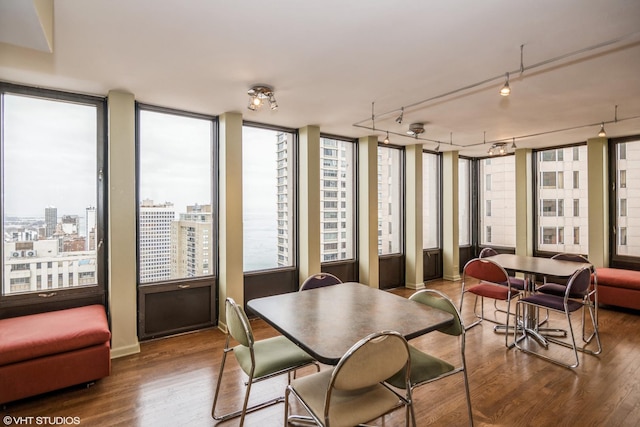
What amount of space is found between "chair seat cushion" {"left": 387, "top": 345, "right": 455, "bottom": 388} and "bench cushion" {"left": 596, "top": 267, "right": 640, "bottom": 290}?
4137 millimetres

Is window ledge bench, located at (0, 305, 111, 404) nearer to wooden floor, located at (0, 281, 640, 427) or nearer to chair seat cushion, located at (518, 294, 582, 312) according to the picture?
wooden floor, located at (0, 281, 640, 427)

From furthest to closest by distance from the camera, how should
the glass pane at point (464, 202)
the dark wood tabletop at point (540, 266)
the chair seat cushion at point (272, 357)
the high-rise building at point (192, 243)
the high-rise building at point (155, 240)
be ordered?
1. the glass pane at point (464, 202)
2. the high-rise building at point (192, 243)
3. the high-rise building at point (155, 240)
4. the dark wood tabletop at point (540, 266)
5. the chair seat cushion at point (272, 357)

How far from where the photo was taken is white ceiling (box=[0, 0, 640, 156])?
1.90m

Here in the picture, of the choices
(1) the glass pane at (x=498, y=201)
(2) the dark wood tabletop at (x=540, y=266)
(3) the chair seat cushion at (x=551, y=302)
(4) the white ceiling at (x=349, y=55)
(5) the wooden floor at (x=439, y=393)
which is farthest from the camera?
(1) the glass pane at (x=498, y=201)

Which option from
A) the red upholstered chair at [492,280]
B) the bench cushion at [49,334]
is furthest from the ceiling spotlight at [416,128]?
the bench cushion at [49,334]

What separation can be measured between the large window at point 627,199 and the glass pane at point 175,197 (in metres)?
6.39

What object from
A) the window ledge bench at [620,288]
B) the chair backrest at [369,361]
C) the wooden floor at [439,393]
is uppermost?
the chair backrest at [369,361]

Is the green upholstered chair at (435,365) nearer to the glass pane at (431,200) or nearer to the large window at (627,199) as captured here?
the glass pane at (431,200)

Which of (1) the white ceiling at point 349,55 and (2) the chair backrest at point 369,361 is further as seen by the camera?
(1) the white ceiling at point 349,55

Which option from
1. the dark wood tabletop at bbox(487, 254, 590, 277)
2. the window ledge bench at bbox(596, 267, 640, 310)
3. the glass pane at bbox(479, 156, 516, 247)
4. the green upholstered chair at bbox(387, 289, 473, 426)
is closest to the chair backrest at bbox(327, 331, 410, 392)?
the green upholstered chair at bbox(387, 289, 473, 426)

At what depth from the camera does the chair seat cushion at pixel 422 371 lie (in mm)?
1920

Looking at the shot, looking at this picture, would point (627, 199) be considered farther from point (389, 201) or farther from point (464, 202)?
point (389, 201)

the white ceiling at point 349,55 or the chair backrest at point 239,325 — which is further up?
the white ceiling at point 349,55

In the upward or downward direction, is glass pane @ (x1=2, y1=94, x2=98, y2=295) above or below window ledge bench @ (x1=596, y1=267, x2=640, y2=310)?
above
